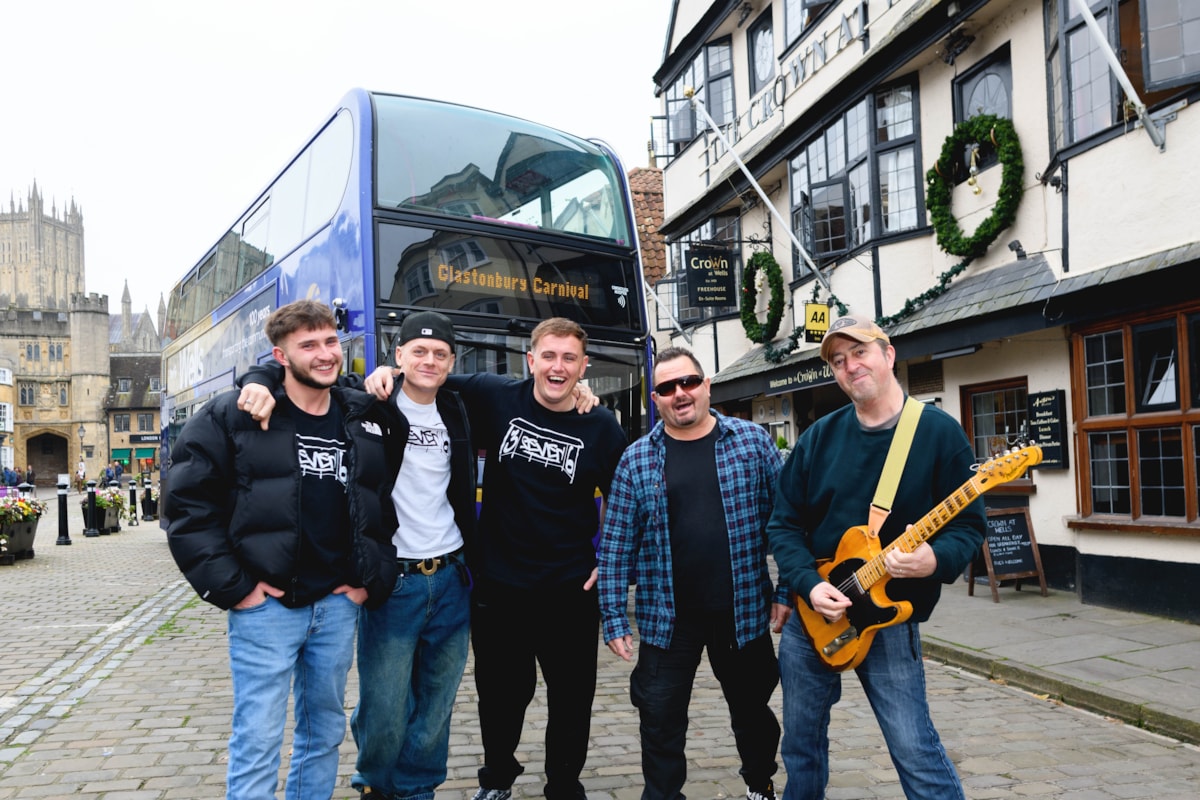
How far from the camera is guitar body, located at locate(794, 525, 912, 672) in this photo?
3014 mm

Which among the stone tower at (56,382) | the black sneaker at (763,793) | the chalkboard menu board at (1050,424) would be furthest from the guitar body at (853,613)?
the stone tower at (56,382)

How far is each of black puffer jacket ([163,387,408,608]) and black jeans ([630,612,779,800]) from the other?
1.06 meters

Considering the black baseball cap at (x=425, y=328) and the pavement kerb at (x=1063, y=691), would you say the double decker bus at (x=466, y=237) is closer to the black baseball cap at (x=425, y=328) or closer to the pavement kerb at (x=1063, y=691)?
the pavement kerb at (x=1063, y=691)

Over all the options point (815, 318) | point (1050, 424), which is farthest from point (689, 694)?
point (815, 318)

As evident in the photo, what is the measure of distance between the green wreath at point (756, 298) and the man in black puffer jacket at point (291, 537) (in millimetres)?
12015

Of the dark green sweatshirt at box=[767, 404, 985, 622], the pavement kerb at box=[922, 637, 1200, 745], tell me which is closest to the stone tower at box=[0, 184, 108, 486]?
the pavement kerb at box=[922, 637, 1200, 745]

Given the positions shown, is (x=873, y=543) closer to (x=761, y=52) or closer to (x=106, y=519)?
(x=761, y=52)

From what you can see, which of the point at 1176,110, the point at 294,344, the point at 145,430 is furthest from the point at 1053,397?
the point at 145,430

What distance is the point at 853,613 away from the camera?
3.08 m

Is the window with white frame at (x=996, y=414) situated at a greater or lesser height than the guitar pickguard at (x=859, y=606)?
greater

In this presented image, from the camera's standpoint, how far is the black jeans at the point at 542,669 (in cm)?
377

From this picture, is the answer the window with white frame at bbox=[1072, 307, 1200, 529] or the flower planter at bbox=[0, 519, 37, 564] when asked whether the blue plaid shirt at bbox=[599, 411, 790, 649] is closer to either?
the window with white frame at bbox=[1072, 307, 1200, 529]

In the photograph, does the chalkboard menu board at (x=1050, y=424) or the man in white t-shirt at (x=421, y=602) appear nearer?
the man in white t-shirt at (x=421, y=602)

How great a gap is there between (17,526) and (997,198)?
1393 centimetres
